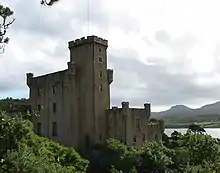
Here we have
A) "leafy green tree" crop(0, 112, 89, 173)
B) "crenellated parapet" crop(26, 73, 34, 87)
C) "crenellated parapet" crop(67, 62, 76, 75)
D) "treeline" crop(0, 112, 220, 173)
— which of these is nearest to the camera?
"leafy green tree" crop(0, 112, 89, 173)

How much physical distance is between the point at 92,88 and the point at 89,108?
2227 mm

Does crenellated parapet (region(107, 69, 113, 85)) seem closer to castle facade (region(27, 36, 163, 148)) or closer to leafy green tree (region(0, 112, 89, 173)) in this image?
castle facade (region(27, 36, 163, 148))

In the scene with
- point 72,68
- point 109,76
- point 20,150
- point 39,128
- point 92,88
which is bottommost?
point 20,150

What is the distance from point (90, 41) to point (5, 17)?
3367 centimetres

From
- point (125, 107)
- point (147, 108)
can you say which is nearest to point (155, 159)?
point (125, 107)

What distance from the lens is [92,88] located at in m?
54.6

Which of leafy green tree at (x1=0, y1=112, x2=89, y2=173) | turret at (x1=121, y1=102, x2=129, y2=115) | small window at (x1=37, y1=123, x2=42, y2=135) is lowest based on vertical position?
leafy green tree at (x1=0, y1=112, x2=89, y2=173)

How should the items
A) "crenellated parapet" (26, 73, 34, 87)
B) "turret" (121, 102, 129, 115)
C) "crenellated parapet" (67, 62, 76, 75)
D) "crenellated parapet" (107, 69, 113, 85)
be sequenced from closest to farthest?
"turret" (121, 102, 129, 115) → "crenellated parapet" (67, 62, 76, 75) → "crenellated parapet" (107, 69, 113, 85) → "crenellated parapet" (26, 73, 34, 87)

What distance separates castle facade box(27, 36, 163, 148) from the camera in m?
54.5

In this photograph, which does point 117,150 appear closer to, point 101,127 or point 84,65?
point 101,127

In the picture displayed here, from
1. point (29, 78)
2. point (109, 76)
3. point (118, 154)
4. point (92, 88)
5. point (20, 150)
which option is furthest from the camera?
point (29, 78)

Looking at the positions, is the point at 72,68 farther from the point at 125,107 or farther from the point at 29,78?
the point at 29,78

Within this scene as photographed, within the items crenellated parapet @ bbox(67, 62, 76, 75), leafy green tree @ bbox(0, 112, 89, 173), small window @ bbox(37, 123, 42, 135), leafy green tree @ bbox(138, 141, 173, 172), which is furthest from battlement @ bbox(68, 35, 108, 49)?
leafy green tree @ bbox(0, 112, 89, 173)

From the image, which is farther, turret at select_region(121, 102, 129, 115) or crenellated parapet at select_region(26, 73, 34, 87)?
crenellated parapet at select_region(26, 73, 34, 87)
